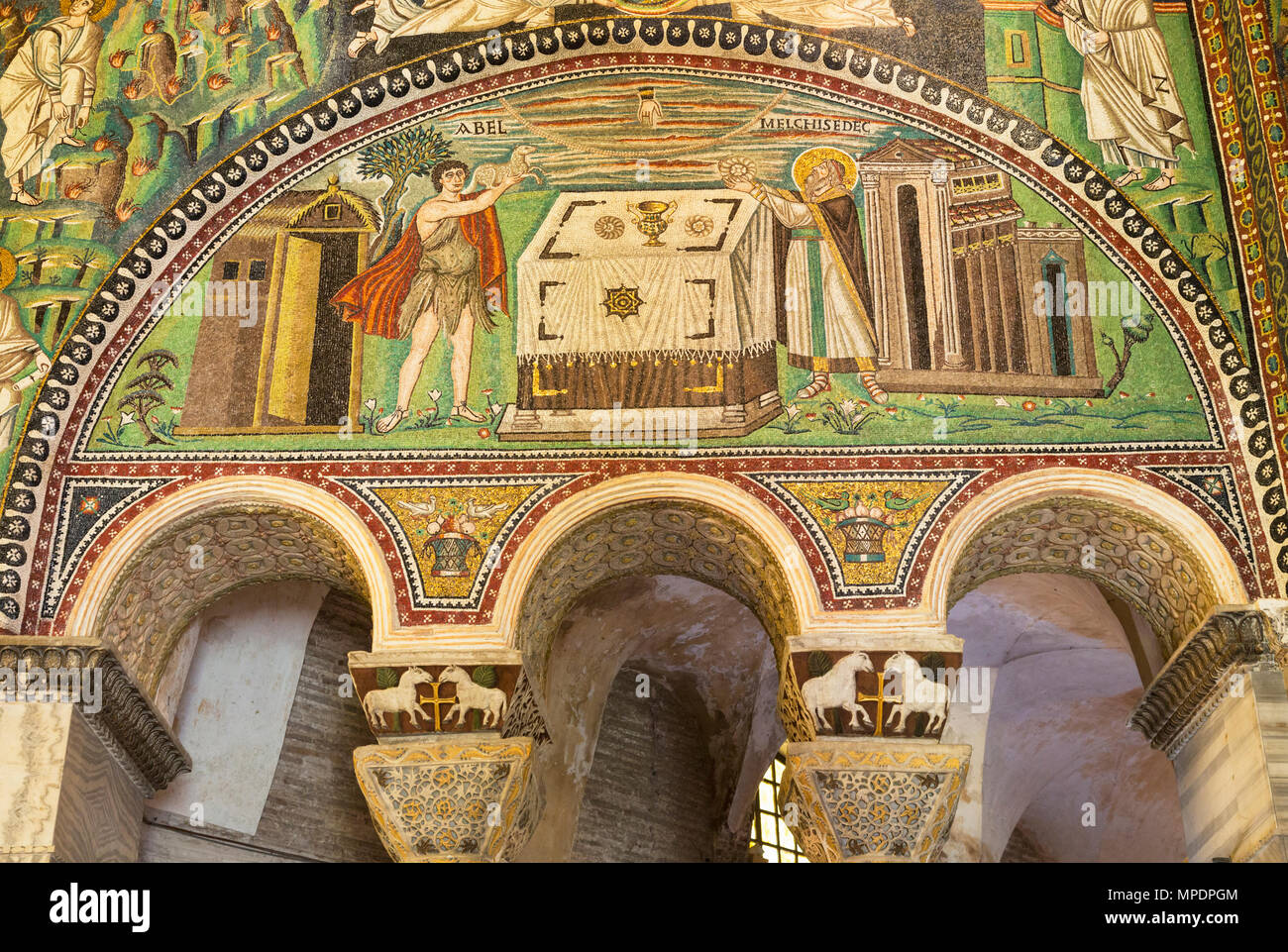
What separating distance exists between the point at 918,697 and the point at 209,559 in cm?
418

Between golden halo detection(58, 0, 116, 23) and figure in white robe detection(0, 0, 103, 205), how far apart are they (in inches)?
0.5

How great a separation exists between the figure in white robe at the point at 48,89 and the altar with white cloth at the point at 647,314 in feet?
9.57

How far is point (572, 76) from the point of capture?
1127cm

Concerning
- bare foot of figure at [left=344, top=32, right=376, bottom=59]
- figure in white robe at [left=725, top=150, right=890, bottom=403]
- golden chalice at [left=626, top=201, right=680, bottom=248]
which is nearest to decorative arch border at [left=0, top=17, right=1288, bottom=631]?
bare foot of figure at [left=344, top=32, right=376, bottom=59]

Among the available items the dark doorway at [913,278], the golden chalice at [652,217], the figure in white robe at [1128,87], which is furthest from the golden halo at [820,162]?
the figure in white robe at [1128,87]

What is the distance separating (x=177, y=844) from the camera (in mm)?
11305

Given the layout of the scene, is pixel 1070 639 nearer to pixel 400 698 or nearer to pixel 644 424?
pixel 644 424

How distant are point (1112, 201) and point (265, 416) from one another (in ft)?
16.7

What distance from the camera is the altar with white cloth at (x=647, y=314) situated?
10422 millimetres

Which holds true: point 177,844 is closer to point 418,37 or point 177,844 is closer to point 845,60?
point 418,37

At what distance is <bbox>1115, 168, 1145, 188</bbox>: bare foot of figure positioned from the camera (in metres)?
10.8

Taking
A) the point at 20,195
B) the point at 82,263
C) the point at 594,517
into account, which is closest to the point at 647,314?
the point at 594,517

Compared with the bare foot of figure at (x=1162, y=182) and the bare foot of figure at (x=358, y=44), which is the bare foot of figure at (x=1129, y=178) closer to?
the bare foot of figure at (x=1162, y=182)

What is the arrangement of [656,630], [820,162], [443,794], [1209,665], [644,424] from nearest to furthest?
[443,794], [1209,665], [644,424], [820,162], [656,630]
